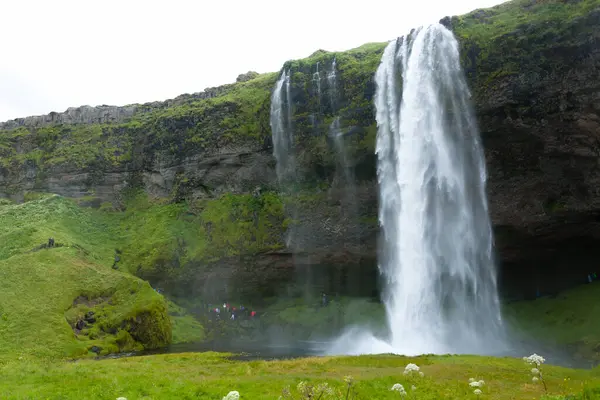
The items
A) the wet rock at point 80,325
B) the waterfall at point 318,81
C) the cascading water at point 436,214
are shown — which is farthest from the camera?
the waterfall at point 318,81

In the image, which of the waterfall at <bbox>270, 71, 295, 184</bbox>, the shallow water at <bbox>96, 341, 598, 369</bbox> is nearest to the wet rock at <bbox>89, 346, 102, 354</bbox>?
the shallow water at <bbox>96, 341, 598, 369</bbox>

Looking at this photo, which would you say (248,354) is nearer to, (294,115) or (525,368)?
(525,368)

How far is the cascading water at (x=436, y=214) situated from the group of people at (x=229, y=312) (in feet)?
40.1

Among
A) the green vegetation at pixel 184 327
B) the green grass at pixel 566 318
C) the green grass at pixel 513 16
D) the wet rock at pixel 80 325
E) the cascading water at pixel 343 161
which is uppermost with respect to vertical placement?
the green grass at pixel 513 16

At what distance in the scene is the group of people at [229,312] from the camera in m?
47.8

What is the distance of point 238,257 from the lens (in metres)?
51.1

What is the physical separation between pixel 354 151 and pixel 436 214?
1136 cm

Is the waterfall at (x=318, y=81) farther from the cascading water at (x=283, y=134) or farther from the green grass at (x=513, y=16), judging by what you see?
the green grass at (x=513, y=16)

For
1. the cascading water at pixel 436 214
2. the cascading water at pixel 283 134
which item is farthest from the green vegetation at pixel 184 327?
the cascading water at pixel 283 134

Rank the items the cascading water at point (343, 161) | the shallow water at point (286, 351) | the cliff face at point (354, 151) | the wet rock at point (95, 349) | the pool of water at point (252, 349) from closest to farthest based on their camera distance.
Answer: the shallow water at point (286, 351) < the pool of water at point (252, 349) < the wet rock at point (95, 349) < the cliff face at point (354, 151) < the cascading water at point (343, 161)

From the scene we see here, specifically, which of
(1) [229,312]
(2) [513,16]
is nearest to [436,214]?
(2) [513,16]

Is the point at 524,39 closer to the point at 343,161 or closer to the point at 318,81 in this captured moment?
the point at 343,161

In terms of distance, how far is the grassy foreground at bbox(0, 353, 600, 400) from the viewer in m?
14.0

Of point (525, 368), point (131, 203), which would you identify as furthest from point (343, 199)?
point (131, 203)
